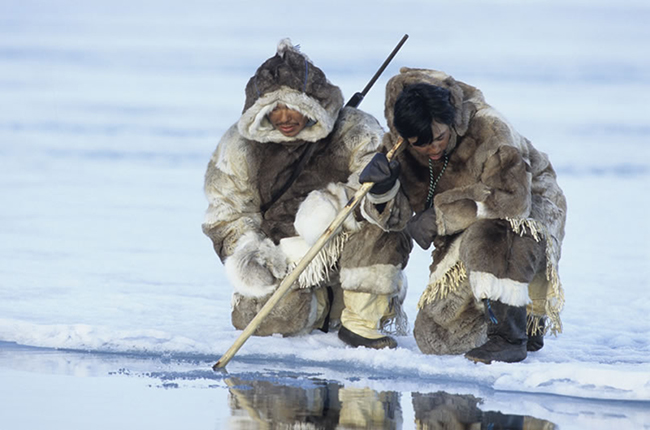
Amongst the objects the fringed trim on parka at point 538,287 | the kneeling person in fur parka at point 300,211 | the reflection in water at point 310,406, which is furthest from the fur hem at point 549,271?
the reflection in water at point 310,406

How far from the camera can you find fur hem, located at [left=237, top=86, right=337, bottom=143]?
14.8ft

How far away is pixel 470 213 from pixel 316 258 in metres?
0.74

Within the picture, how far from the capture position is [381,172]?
410cm

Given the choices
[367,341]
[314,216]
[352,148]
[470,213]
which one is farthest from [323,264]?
[470,213]

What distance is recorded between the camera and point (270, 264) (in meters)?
4.60

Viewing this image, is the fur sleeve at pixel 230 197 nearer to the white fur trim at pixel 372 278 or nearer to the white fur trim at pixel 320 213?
the white fur trim at pixel 320 213

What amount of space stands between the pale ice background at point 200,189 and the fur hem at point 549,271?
178 millimetres

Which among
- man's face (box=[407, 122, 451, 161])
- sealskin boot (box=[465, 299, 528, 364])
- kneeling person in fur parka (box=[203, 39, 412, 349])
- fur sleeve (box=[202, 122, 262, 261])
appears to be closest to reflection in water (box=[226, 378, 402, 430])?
sealskin boot (box=[465, 299, 528, 364])

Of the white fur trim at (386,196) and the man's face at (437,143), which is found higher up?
the man's face at (437,143)

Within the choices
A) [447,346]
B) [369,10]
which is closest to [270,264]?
[447,346]

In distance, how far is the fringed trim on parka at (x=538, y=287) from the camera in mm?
4191

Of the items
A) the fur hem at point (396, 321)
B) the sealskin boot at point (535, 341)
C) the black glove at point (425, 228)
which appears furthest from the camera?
the fur hem at point (396, 321)

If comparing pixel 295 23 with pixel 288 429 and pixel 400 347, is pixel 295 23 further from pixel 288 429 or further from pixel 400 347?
pixel 288 429

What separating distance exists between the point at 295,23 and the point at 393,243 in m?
8.51
